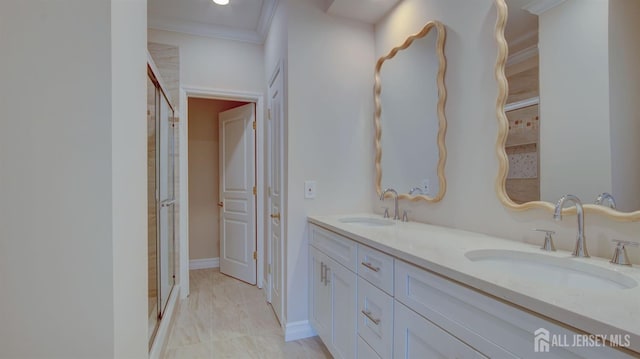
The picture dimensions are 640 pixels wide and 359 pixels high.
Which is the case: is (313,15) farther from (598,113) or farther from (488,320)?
(488,320)

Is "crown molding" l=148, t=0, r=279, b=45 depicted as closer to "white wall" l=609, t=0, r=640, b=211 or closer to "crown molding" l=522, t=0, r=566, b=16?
"crown molding" l=522, t=0, r=566, b=16

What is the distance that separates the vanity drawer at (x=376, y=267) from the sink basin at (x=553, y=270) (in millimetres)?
309

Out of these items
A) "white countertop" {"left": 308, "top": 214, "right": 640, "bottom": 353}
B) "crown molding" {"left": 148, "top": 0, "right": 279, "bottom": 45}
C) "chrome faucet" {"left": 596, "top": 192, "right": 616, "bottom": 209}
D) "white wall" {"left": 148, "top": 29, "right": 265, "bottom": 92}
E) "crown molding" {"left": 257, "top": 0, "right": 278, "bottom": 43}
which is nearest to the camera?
"white countertop" {"left": 308, "top": 214, "right": 640, "bottom": 353}

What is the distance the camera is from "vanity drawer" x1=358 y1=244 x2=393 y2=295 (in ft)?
4.05

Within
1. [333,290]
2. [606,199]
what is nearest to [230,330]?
[333,290]

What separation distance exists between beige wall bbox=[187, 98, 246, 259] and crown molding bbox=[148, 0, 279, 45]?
996 millimetres

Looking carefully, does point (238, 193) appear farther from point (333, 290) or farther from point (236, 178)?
point (333, 290)

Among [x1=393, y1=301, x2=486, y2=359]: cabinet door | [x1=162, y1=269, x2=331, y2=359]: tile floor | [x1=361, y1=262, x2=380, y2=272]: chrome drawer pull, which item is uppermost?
[x1=361, y1=262, x2=380, y2=272]: chrome drawer pull

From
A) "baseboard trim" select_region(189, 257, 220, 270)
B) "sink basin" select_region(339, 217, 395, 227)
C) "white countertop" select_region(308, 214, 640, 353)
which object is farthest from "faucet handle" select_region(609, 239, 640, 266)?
"baseboard trim" select_region(189, 257, 220, 270)

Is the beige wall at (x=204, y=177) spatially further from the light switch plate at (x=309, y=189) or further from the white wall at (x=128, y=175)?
the white wall at (x=128, y=175)

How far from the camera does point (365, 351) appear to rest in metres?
1.40

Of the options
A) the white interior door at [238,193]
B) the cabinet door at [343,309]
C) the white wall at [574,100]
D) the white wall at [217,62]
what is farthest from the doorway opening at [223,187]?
the white wall at [574,100]

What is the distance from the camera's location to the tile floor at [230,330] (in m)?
2.01
